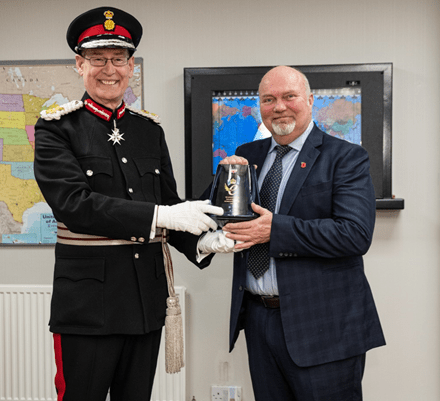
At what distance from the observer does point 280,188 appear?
5.05ft

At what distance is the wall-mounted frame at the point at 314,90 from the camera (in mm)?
2230

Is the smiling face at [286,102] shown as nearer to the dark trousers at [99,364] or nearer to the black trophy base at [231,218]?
the black trophy base at [231,218]

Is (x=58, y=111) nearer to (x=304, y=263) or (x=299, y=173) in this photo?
(x=299, y=173)

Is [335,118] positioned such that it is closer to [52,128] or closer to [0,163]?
[52,128]

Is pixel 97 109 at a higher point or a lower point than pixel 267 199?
higher

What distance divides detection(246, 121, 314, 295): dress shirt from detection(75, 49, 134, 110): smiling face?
0.59 m

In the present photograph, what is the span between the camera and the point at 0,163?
241 centimetres

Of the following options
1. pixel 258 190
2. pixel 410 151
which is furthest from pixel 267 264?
pixel 410 151

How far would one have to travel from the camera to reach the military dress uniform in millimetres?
1284

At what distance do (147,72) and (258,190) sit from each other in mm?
1205

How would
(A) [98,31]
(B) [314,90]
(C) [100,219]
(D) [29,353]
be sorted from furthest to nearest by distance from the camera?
(D) [29,353] < (B) [314,90] < (A) [98,31] < (C) [100,219]

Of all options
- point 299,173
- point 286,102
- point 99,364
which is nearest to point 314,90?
point 286,102

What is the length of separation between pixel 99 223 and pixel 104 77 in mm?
463

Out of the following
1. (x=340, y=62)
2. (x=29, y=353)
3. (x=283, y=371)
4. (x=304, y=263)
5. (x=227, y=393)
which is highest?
(x=340, y=62)
